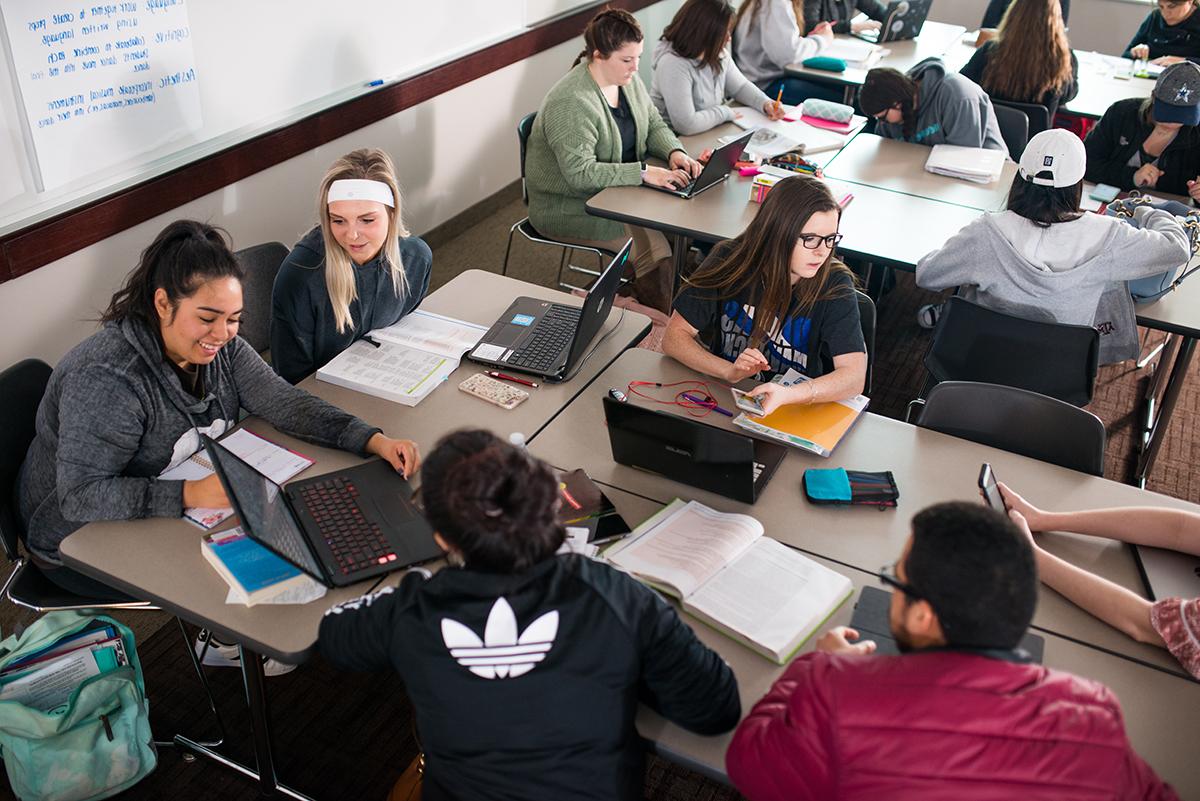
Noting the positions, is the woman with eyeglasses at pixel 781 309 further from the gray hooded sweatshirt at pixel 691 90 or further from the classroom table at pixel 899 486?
the gray hooded sweatshirt at pixel 691 90

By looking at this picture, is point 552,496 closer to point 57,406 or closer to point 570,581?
point 570,581

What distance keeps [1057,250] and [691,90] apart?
204 centimetres

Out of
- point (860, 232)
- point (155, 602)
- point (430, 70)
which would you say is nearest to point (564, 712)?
point (155, 602)

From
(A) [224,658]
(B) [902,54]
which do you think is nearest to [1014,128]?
(B) [902,54]

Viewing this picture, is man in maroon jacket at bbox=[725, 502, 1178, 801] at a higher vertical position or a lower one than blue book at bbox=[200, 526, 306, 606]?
higher

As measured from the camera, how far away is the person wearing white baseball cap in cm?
308

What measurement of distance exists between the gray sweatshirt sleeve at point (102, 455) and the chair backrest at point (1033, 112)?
13.4 feet

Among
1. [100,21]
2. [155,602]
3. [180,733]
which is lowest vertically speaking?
[180,733]

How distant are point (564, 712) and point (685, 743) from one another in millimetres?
279

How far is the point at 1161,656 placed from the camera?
1973 millimetres

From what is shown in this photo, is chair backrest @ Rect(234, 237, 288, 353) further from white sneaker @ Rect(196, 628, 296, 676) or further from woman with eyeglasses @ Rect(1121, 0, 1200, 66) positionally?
woman with eyeglasses @ Rect(1121, 0, 1200, 66)

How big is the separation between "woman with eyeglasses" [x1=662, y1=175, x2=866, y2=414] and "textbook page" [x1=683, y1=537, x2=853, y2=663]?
56 cm

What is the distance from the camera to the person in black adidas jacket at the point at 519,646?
1568mm

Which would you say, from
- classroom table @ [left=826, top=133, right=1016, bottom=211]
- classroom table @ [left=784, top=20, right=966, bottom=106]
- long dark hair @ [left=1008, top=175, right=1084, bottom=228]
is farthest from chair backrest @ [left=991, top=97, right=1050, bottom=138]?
long dark hair @ [left=1008, top=175, right=1084, bottom=228]
